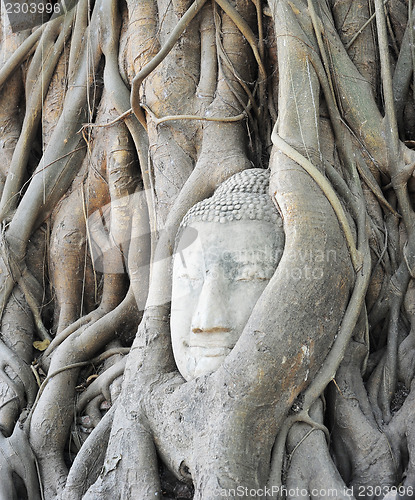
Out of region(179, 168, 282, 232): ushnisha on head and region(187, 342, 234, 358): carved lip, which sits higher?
region(179, 168, 282, 232): ushnisha on head

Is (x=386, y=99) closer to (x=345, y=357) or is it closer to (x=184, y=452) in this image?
(x=345, y=357)

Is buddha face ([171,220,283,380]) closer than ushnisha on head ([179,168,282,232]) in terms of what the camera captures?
Yes

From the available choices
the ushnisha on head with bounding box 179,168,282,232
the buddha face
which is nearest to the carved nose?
the buddha face

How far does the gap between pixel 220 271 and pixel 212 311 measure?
14 centimetres

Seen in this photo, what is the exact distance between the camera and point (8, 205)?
3516 mm

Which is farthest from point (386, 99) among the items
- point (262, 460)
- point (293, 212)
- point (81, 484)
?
point (81, 484)

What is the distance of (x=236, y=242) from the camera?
2.29 metres

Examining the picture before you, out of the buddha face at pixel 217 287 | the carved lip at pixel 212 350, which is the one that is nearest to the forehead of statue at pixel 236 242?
the buddha face at pixel 217 287

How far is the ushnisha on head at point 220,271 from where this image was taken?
2209 mm

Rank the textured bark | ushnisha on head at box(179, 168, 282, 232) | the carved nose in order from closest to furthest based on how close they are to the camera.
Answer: the textured bark → the carved nose → ushnisha on head at box(179, 168, 282, 232)

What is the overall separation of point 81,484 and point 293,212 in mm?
1237

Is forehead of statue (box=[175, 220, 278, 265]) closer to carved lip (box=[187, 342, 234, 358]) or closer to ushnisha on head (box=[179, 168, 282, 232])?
ushnisha on head (box=[179, 168, 282, 232])

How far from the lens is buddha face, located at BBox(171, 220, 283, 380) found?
220cm

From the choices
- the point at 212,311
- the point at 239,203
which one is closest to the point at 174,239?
the point at 239,203
